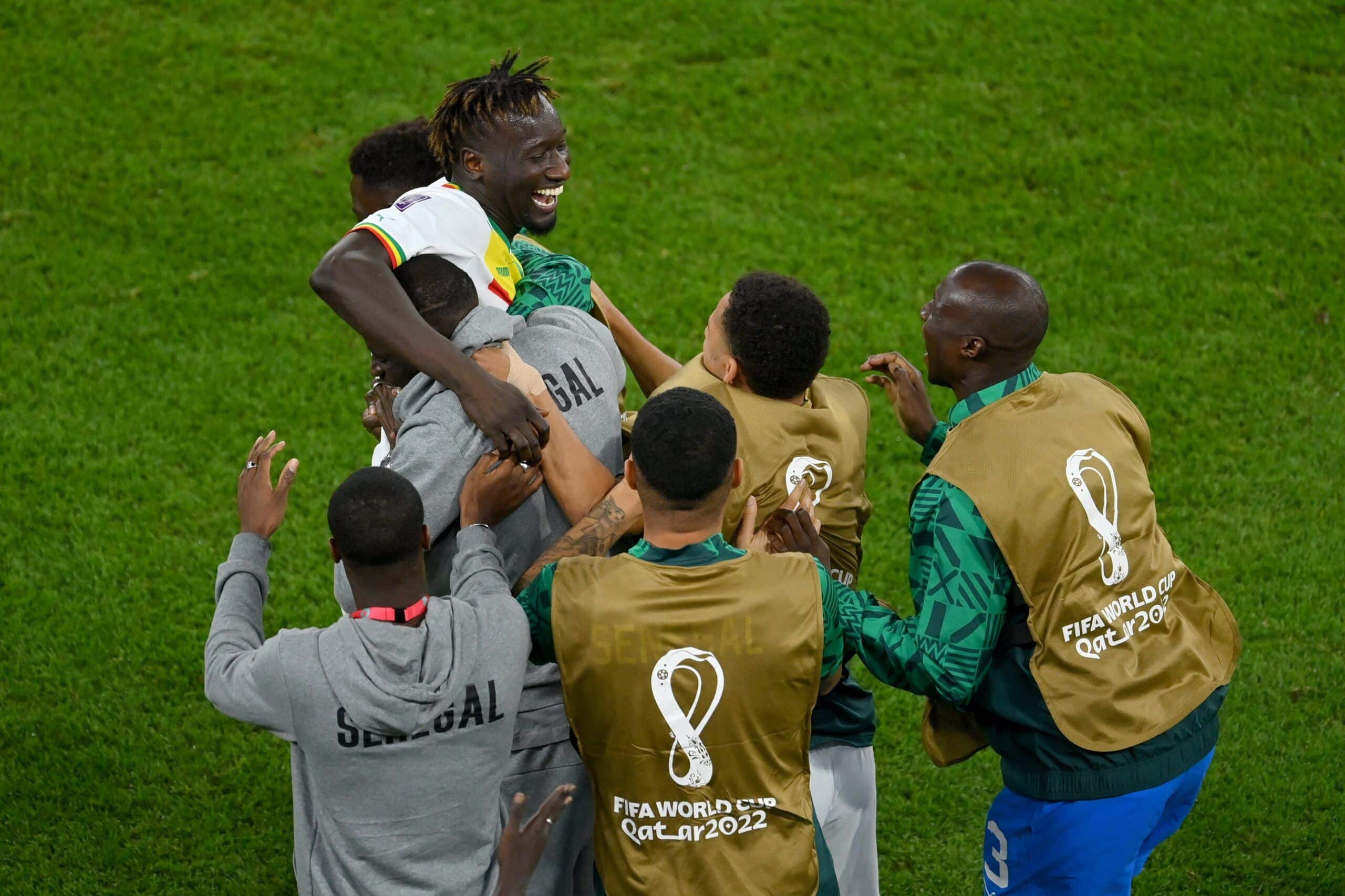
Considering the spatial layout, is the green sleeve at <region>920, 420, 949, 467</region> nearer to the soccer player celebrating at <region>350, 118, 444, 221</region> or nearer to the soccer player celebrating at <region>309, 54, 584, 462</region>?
the soccer player celebrating at <region>309, 54, 584, 462</region>

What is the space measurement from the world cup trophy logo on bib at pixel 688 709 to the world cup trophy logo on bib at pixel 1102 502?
113cm

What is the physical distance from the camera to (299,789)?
11.3 ft

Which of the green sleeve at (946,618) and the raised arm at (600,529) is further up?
the raised arm at (600,529)

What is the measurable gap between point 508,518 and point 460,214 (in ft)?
2.80

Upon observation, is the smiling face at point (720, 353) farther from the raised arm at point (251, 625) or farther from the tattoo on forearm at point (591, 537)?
the raised arm at point (251, 625)

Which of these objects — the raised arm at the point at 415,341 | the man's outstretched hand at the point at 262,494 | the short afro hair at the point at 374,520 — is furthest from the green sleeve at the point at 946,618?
the man's outstretched hand at the point at 262,494

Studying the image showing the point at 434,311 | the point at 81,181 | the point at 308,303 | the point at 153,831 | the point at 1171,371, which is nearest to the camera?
the point at 434,311

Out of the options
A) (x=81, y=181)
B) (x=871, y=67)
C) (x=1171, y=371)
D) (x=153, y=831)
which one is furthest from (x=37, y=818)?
(x=871, y=67)

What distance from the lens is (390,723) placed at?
324cm

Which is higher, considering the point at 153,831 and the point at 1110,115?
the point at 1110,115

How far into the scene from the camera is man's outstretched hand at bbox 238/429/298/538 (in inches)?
145

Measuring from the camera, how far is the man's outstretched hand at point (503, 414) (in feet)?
11.5

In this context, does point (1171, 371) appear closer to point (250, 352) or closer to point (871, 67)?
point (871, 67)

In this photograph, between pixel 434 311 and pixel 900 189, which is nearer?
pixel 434 311
